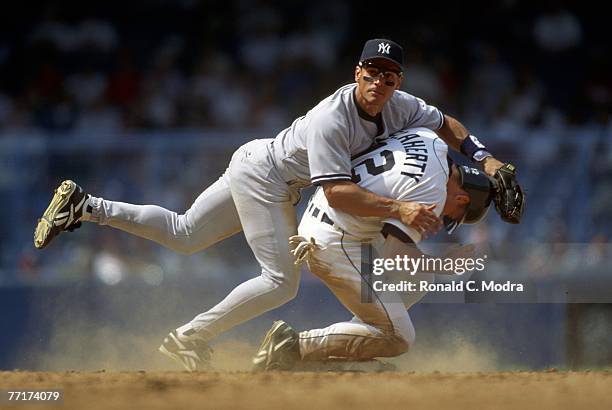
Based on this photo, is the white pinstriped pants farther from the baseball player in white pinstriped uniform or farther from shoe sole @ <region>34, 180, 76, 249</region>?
shoe sole @ <region>34, 180, 76, 249</region>

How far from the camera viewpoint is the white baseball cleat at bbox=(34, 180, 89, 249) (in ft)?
17.8

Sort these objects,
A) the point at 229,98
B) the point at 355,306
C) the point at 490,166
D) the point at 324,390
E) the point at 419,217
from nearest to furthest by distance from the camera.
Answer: the point at 324,390
the point at 419,217
the point at 355,306
the point at 490,166
the point at 229,98

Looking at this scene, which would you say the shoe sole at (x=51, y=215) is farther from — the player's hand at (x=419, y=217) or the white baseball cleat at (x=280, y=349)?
the player's hand at (x=419, y=217)

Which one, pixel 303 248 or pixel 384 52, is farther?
pixel 303 248

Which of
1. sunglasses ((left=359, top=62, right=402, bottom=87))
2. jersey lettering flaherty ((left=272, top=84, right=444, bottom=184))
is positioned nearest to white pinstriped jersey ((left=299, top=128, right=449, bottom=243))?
jersey lettering flaherty ((left=272, top=84, right=444, bottom=184))

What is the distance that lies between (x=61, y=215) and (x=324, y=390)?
1.75m

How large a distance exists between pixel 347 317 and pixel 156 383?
7.12 ft

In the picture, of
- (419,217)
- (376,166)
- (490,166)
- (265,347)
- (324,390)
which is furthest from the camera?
(490,166)

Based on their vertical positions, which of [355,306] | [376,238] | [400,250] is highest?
[376,238]

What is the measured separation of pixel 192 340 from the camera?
18.0 ft

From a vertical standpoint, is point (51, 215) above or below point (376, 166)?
below

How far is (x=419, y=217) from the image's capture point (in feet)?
16.1

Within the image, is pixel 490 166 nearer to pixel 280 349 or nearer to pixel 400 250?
pixel 400 250

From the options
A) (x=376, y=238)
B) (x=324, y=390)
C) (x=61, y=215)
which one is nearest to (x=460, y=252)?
(x=376, y=238)
